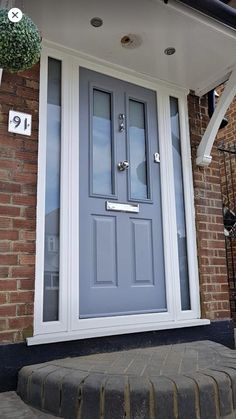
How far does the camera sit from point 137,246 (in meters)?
2.83

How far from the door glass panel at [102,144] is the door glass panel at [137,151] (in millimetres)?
212

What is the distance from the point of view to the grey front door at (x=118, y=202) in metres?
2.62

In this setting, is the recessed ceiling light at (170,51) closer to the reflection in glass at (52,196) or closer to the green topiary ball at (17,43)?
the reflection in glass at (52,196)

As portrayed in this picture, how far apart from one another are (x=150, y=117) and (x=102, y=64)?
2.02 feet

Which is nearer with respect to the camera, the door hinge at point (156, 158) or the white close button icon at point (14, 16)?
the white close button icon at point (14, 16)

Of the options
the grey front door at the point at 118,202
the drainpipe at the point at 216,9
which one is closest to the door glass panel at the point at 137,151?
the grey front door at the point at 118,202

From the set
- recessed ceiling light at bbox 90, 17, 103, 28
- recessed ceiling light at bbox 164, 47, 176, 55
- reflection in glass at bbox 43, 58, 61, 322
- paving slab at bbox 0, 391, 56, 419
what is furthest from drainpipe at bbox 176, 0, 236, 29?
paving slab at bbox 0, 391, 56, 419

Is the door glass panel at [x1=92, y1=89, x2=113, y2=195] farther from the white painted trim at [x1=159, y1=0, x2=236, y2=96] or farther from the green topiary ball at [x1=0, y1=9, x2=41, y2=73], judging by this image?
the green topiary ball at [x1=0, y1=9, x2=41, y2=73]

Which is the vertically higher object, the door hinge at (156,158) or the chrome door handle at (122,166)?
the door hinge at (156,158)

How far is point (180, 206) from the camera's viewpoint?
10.4 feet

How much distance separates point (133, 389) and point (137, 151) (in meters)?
1.94

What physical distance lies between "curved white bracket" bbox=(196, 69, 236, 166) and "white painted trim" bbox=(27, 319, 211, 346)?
4.71 ft

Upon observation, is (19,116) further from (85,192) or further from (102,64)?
(102,64)

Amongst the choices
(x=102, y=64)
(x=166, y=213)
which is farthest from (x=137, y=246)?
(x=102, y=64)
